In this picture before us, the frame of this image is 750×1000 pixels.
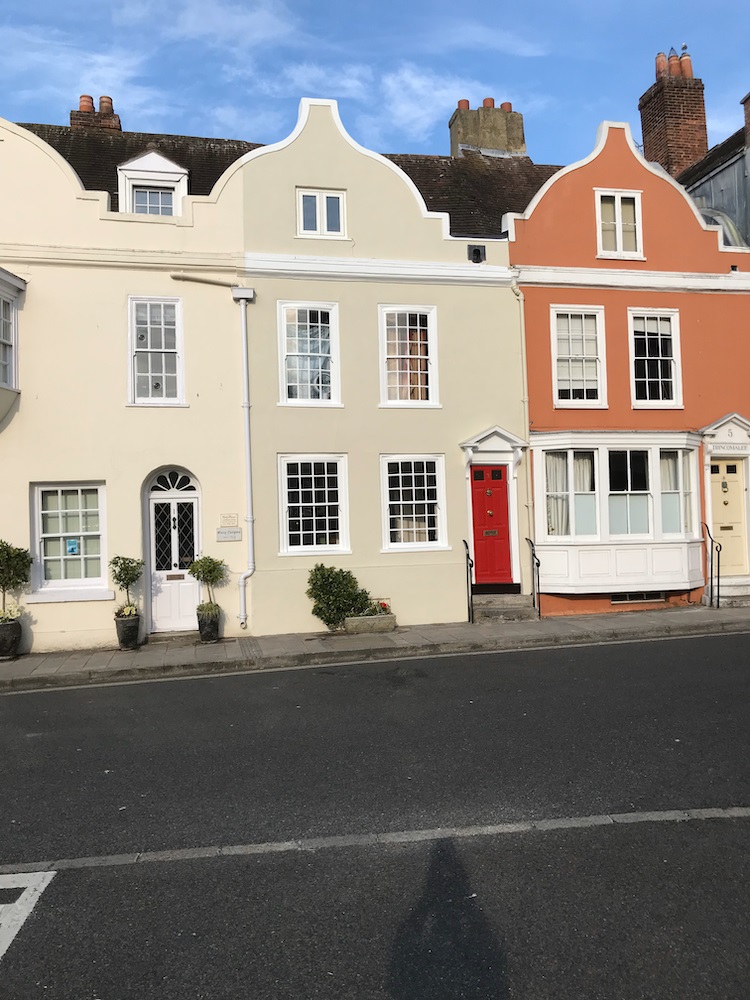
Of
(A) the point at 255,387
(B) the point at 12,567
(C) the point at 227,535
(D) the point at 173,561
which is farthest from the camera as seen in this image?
(A) the point at 255,387

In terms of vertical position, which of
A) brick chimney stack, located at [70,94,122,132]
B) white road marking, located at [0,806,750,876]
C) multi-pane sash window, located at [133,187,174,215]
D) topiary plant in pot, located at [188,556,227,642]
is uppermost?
brick chimney stack, located at [70,94,122,132]

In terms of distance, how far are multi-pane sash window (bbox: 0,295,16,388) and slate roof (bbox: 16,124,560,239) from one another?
373 centimetres

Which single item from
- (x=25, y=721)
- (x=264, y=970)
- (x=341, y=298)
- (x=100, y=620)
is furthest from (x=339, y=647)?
(x=264, y=970)

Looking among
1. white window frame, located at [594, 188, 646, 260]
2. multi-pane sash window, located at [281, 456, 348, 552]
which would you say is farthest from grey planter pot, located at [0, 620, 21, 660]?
white window frame, located at [594, 188, 646, 260]


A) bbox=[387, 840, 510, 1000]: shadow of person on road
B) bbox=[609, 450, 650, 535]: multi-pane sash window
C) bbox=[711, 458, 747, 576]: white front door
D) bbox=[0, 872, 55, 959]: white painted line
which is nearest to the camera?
bbox=[387, 840, 510, 1000]: shadow of person on road

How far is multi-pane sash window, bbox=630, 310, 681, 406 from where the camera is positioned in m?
16.4

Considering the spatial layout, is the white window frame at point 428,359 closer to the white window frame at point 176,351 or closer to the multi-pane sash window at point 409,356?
the multi-pane sash window at point 409,356

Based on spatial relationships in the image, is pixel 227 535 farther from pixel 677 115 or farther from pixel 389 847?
pixel 677 115

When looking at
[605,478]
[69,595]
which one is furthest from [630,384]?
[69,595]

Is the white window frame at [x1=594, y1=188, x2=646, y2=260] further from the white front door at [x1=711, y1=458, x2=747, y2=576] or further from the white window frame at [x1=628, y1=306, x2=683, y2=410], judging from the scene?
the white front door at [x1=711, y1=458, x2=747, y2=576]

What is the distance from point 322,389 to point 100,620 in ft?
19.2

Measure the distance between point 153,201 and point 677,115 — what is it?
47.6 ft

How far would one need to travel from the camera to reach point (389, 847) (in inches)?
193

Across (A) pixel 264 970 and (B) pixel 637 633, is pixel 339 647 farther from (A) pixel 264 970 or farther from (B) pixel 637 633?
(A) pixel 264 970
